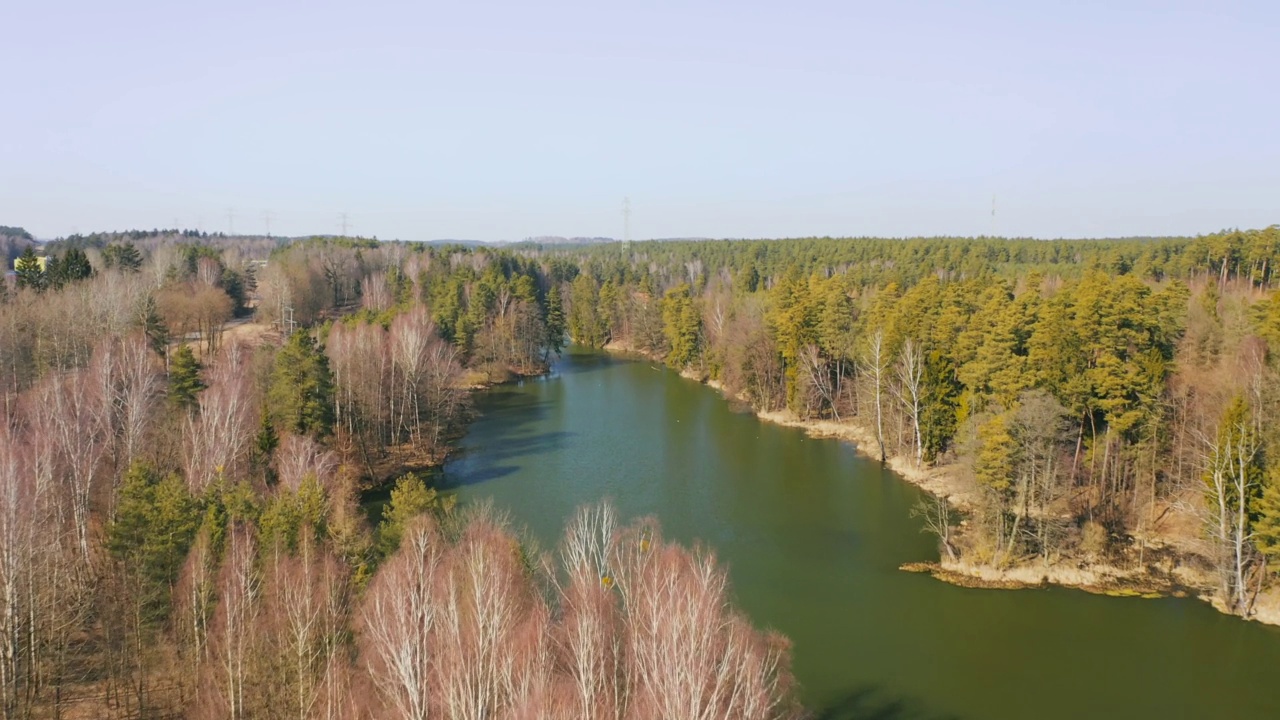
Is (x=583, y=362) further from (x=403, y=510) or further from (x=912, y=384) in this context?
(x=403, y=510)

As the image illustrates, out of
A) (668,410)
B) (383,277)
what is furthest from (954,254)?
(383,277)

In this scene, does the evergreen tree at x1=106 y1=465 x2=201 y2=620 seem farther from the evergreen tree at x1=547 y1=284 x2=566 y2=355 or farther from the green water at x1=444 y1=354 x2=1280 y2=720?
the evergreen tree at x1=547 y1=284 x2=566 y2=355

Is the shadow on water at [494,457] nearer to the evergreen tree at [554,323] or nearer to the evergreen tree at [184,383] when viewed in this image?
the evergreen tree at [184,383]

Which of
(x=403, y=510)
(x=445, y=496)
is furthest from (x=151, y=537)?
(x=445, y=496)

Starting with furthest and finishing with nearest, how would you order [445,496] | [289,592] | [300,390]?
[445,496] < [300,390] < [289,592]

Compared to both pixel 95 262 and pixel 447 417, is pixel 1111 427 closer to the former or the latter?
pixel 447 417

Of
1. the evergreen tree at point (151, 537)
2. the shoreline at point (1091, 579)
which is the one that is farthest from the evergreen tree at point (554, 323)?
the evergreen tree at point (151, 537)
